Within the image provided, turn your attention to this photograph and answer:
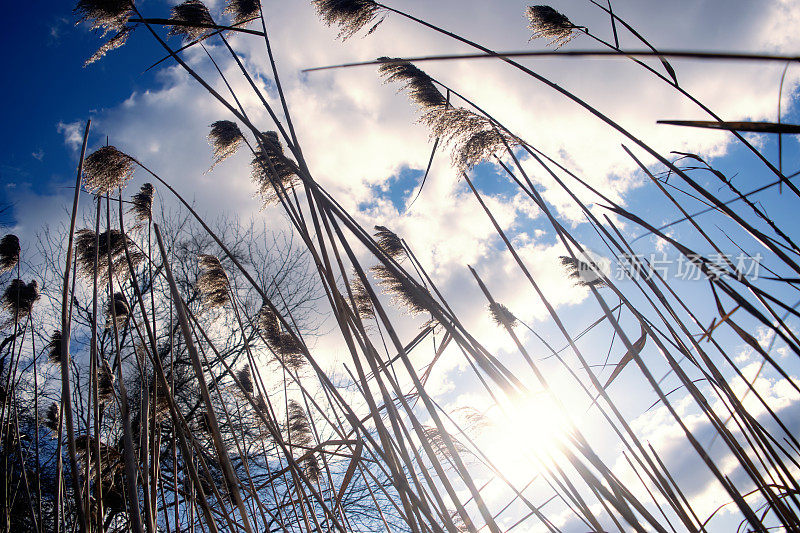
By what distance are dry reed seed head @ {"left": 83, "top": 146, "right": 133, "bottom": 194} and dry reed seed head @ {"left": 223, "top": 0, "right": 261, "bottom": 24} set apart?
912 mm

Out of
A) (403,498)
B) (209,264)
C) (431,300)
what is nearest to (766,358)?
(431,300)

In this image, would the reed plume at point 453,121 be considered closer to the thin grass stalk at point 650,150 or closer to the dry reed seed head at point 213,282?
the thin grass stalk at point 650,150

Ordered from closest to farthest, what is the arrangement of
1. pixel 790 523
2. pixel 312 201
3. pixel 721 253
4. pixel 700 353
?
pixel 790 523 < pixel 312 201 < pixel 700 353 < pixel 721 253

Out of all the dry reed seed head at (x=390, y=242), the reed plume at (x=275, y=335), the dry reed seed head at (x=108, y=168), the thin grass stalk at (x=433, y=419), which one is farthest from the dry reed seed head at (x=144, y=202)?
the thin grass stalk at (x=433, y=419)

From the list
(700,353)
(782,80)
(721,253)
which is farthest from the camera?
(721,253)

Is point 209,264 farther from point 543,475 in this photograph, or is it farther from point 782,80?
point 782,80

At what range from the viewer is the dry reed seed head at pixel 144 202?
91.9 inches

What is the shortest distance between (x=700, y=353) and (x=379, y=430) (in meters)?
1.04

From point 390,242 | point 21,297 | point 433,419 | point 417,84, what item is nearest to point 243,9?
point 417,84

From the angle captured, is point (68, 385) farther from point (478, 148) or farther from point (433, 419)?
point (478, 148)

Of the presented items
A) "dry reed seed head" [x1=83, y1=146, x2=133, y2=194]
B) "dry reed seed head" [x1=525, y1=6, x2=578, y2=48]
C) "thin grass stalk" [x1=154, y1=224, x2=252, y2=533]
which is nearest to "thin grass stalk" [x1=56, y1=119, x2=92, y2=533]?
"thin grass stalk" [x1=154, y1=224, x2=252, y2=533]

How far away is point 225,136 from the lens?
2.15 meters

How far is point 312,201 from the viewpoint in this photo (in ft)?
3.64

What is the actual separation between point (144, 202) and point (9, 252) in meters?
2.12
